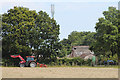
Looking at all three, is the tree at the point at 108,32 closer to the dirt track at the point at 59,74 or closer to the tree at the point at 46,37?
the tree at the point at 46,37

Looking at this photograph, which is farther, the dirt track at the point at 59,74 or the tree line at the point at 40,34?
the tree line at the point at 40,34

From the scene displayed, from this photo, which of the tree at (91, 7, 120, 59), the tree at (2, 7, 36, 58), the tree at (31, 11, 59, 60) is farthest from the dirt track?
the tree at (31, 11, 59, 60)

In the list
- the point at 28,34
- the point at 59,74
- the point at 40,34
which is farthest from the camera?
the point at 40,34

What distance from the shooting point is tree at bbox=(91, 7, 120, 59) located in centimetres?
4300

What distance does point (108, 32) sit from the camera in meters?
44.9

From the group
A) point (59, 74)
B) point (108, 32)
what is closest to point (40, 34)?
point (108, 32)

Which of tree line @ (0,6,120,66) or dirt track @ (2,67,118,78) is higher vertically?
tree line @ (0,6,120,66)

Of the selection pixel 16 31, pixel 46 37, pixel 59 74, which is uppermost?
pixel 16 31

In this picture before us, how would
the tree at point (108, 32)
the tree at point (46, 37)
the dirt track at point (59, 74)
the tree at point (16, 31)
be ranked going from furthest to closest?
the tree at point (46, 37) → the tree at point (16, 31) → the tree at point (108, 32) → the dirt track at point (59, 74)

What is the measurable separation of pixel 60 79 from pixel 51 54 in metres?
31.4

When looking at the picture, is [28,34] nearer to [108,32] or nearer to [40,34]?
[40,34]

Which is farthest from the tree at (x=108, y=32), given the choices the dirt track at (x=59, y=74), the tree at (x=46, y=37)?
the dirt track at (x=59, y=74)

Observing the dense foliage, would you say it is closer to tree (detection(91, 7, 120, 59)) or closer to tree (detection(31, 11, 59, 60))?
tree (detection(31, 11, 59, 60))

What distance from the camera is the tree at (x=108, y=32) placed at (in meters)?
43.0
